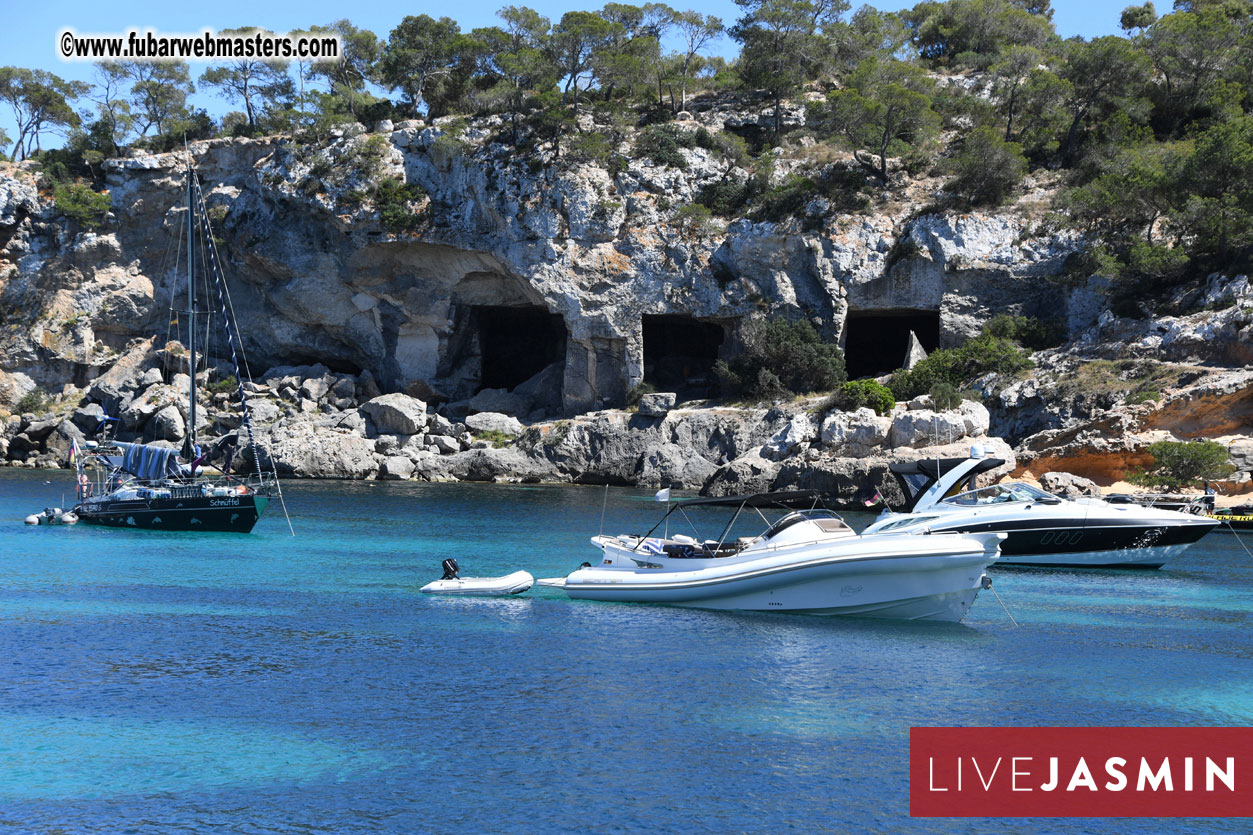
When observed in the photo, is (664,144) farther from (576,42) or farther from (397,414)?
(397,414)

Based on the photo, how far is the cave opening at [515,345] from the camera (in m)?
60.4

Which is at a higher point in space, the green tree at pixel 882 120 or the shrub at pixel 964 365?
the green tree at pixel 882 120

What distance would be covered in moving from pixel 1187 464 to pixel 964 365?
13.2 meters

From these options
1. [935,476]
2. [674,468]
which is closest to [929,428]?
[935,476]

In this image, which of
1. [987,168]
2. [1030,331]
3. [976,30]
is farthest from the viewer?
[976,30]

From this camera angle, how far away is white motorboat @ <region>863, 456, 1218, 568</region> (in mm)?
23891

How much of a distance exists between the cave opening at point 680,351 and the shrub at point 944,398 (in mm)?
15221

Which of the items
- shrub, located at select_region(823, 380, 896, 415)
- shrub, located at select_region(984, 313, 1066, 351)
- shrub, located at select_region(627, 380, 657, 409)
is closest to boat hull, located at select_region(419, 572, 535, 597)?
shrub, located at select_region(823, 380, 896, 415)

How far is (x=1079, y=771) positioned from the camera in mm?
10023

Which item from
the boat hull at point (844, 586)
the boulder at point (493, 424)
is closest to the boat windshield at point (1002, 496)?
the boat hull at point (844, 586)

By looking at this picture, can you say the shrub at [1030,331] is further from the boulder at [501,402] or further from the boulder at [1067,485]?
the boulder at [501,402]

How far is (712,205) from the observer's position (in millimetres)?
53125

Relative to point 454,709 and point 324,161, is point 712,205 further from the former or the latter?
point 454,709

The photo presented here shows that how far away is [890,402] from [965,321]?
883 cm
